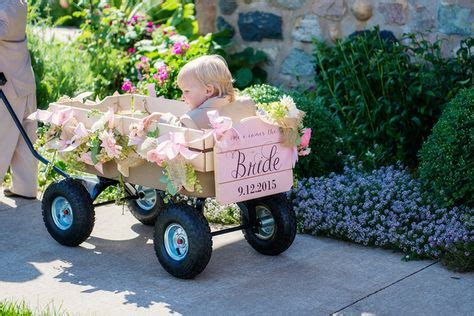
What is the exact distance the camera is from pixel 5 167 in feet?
19.9

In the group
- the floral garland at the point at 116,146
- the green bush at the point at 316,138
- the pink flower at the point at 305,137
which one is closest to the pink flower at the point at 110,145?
the floral garland at the point at 116,146

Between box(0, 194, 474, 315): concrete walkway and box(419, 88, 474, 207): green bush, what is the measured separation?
1.85 ft

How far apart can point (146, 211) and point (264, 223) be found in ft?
3.06

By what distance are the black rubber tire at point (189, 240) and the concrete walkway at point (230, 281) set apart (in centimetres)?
8

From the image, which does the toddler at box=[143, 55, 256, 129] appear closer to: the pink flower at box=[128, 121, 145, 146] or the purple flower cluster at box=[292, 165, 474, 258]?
the pink flower at box=[128, 121, 145, 146]

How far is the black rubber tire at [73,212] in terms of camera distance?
5.04m

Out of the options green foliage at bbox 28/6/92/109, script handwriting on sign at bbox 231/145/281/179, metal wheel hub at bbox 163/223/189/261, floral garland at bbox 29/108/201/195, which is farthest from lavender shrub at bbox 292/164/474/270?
green foliage at bbox 28/6/92/109

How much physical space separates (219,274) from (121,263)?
600 millimetres

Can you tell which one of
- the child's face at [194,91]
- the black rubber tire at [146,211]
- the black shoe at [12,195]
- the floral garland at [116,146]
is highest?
the child's face at [194,91]

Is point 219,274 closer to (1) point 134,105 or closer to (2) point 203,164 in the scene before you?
(2) point 203,164

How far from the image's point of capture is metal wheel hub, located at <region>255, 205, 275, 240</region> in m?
4.93

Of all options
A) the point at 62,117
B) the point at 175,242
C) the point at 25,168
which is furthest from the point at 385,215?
the point at 25,168

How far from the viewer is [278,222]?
Answer: 4.84m

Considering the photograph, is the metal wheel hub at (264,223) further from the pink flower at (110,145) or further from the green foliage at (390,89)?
the green foliage at (390,89)
